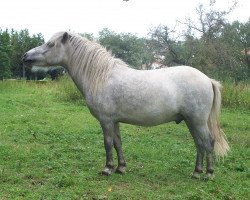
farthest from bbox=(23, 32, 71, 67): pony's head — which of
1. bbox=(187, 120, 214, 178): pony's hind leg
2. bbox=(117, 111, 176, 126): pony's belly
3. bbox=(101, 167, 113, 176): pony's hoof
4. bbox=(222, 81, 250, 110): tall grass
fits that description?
bbox=(222, 81, 250, 110): tall grass

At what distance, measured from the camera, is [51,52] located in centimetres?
520

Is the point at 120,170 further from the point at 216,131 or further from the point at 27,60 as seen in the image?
the point at 27,60

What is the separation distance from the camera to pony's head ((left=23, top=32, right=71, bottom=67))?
17.0 feet

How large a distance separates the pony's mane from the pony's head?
115mm

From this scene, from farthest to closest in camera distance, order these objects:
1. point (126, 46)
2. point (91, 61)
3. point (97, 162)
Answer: point (126, 46)
point (97, 162)
point (91, 61)

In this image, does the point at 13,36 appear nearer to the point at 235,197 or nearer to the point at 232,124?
the point at 232,124

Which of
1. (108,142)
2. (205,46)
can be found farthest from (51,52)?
(205,46)

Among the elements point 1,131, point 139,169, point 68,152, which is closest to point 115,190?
point 139,169

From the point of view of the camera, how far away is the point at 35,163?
5.62 m

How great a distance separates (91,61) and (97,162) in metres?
1.69

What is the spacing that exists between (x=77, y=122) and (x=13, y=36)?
2205cm

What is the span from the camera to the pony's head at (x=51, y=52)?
5184mm

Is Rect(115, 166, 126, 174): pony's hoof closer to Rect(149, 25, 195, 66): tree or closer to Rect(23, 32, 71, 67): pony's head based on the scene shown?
Rect(23, 32, 71, 67): pony's head

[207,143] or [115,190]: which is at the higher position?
[207,143]
